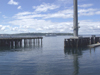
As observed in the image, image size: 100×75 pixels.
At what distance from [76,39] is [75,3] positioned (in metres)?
14.1

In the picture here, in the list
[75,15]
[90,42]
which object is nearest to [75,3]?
[75,15]

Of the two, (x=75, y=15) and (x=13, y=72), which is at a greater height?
(x=75, y=15)

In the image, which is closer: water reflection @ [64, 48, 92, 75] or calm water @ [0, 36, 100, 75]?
calm water @ [0, 36, 100, 75]

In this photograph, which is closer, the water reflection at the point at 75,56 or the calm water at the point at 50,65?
the calm water at the point at 50,65

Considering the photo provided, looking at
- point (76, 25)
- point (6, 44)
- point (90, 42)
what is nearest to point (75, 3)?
point (76, 25)

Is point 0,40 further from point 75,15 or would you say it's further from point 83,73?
point 83,73

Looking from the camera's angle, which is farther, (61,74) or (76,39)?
(76,39)

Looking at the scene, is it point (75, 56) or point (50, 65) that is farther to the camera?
point (75, 56)

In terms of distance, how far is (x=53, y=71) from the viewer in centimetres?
1906

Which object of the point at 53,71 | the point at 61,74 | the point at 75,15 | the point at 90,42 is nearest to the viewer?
the point at 61,74

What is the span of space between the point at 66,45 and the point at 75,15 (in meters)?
12.1

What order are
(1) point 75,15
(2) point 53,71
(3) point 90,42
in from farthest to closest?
1. (3) point 90,42
2. (1) point 75,15
3. (2) point 53,71

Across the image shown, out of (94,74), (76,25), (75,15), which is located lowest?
(94,74)

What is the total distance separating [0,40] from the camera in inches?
2351
